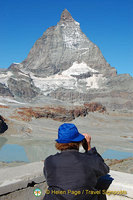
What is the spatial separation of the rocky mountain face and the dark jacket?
92443 mm

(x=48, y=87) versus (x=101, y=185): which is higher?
(x=48, y=87)

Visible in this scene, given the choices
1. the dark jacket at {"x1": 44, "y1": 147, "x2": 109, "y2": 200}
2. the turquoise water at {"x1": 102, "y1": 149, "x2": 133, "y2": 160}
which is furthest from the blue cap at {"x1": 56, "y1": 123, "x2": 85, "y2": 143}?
the turquoise water at {"x1": 102, "y1": 149, "x2": 133, "y2": 160}

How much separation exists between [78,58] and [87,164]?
573ft

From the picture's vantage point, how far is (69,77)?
151 metres

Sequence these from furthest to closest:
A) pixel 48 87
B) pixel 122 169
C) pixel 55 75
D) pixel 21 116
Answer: pixel 55 75
pixel 48 87
pixel 21 116
pixel 122 169

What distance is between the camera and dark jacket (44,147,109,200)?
6.13 ft

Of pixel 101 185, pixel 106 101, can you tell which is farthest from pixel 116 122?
pixel 106 101

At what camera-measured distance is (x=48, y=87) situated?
134000 millimetres

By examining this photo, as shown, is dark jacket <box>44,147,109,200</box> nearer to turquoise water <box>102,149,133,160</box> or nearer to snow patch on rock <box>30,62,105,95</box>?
turquoise water <box>102,149,133,160</box>

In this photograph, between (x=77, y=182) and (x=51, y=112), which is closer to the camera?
(x=77, y=182)

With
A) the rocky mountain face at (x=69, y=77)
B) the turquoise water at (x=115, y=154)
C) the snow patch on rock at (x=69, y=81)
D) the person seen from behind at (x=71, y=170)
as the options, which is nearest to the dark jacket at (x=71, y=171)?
the person seen from behind at (x=71, y=170)

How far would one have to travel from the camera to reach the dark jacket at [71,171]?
1867mm

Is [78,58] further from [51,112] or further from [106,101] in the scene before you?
[51,112]

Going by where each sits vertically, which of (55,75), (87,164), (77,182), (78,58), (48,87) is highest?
(78,58)
